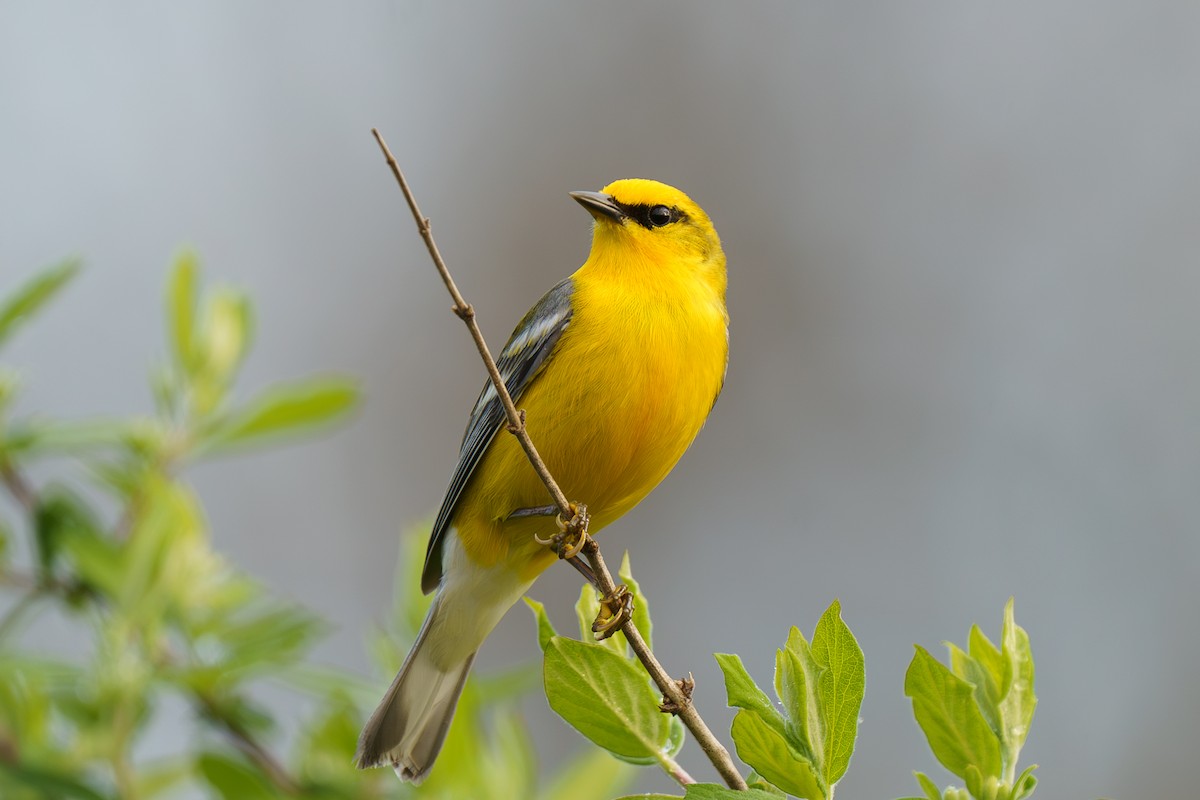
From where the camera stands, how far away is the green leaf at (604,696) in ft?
5.04

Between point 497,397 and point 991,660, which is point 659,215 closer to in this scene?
point 497,397

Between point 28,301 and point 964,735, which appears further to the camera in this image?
point 28,301

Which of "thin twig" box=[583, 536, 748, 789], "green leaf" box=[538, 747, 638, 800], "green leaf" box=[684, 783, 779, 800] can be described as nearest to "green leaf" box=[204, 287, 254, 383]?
"green leaf" box=[538, 747, 638, 800]

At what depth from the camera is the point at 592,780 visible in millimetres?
2410

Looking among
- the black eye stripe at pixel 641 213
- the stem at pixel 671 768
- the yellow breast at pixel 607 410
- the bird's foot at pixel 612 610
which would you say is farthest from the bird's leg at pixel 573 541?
the black eye stripe at pixel 641 213

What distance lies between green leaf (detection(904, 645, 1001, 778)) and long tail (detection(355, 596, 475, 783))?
1250 mm

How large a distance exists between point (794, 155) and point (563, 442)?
6776mm

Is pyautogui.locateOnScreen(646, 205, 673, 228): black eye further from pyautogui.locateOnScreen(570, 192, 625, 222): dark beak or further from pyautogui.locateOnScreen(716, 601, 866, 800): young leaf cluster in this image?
pyautogui.locateOnScreen(716, 601, 866, 800): young leaf cluster

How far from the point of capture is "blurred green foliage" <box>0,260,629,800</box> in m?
2.13

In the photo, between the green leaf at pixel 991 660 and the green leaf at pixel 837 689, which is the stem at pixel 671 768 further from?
the green leaf at pixel 991 660

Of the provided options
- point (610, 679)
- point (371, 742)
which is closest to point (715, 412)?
point (371, 742)

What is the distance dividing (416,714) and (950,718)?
169cm

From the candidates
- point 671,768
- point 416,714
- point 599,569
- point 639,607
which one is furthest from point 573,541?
point 671,768

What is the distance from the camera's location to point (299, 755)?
95.3 inches
